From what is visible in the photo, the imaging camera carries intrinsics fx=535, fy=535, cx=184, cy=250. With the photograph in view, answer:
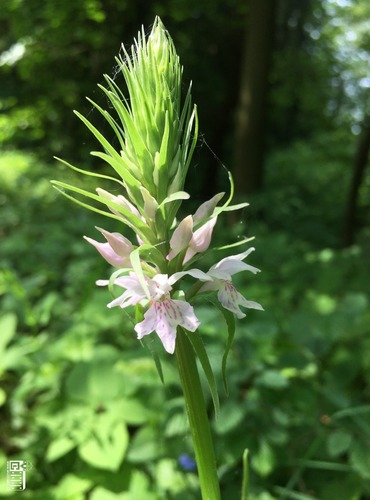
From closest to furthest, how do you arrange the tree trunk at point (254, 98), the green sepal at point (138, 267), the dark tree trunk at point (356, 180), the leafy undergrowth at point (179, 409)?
the green sepal at point (138, 267) < the leafy undergrowth at point (179, 409) < the dark tree trunk at point (356, 180) < the tree trunk at point (254, 98)

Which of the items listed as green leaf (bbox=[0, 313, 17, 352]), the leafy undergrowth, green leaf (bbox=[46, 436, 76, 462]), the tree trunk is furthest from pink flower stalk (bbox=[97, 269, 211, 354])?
the tree trunk

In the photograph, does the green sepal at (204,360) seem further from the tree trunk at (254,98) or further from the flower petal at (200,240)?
the tree trunk at (254,98)

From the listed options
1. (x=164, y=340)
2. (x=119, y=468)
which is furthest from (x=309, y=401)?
(x=164, y=340)

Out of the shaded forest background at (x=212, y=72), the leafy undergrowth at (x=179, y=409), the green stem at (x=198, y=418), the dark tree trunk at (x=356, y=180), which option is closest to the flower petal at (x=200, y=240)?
the green stem at (x=198, y=418)

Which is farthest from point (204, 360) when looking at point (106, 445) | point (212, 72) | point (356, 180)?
point (212, 72)

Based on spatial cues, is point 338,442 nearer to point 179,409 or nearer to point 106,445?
point 179,409

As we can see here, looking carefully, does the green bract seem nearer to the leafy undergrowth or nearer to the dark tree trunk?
the leafy undergrowth
